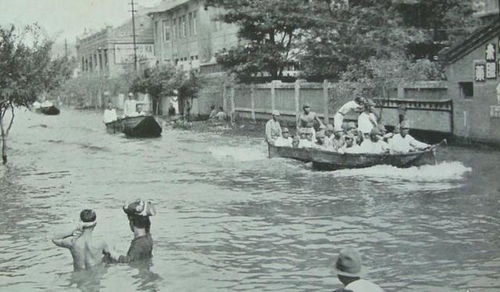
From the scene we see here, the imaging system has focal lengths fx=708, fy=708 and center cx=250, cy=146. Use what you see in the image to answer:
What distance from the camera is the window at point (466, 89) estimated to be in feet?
77.7

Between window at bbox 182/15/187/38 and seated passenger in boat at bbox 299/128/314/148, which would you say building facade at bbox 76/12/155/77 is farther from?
seated passenger in boat at bbox 299/128/314/148

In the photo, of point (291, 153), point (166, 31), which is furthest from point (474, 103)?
point (166, 31)

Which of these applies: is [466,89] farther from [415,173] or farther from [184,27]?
[184,27]

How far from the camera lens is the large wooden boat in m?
17.3

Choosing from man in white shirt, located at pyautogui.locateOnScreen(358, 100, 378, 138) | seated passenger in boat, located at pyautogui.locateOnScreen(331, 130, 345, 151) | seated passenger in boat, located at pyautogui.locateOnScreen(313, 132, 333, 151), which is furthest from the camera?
man in white shirt, located at pyautogui.locateOnScreen(358, 100, 378, 138)

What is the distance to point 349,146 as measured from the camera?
19.1 m

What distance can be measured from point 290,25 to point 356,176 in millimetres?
18930

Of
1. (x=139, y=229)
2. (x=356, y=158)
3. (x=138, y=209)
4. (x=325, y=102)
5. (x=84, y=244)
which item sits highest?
(x=325, y=102)

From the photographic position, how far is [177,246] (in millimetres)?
11523

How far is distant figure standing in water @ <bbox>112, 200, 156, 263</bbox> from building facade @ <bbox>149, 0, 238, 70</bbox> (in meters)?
37.9

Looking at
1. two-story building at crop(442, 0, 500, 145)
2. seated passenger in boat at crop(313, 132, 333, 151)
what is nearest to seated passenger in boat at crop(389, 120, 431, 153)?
seated passenger in boat at crop(313, 132, 333, 151)

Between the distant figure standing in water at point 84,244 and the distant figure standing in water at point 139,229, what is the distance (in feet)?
0.87

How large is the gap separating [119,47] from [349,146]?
60.5m

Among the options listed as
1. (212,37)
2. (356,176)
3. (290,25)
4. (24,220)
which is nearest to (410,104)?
(356,176)
